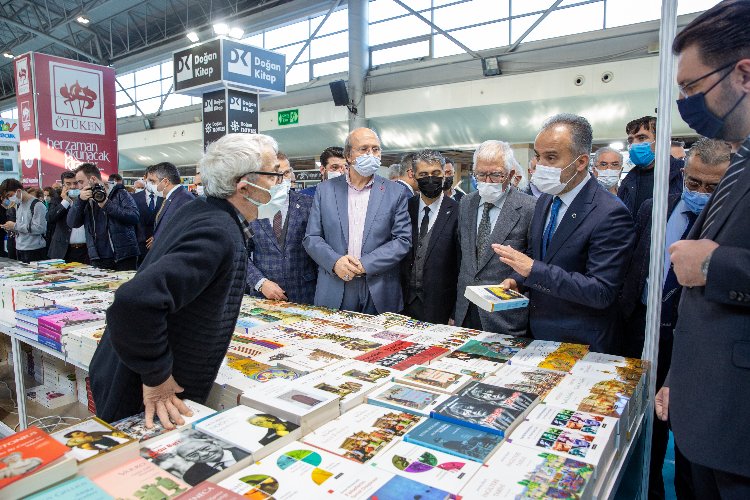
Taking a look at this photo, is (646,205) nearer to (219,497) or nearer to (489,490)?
(489,490)

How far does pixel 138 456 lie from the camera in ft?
3.49

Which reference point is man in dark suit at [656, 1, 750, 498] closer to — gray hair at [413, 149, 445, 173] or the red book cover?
the red book cover

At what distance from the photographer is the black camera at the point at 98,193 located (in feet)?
14.4

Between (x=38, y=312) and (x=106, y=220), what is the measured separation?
2687 millimetres

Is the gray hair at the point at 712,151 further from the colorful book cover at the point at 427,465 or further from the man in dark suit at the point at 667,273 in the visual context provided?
the colorful book cover at the point at 427,465

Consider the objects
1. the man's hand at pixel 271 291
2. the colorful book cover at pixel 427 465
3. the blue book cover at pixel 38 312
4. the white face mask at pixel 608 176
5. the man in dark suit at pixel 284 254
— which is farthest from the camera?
the white face mask at pixel 608 176

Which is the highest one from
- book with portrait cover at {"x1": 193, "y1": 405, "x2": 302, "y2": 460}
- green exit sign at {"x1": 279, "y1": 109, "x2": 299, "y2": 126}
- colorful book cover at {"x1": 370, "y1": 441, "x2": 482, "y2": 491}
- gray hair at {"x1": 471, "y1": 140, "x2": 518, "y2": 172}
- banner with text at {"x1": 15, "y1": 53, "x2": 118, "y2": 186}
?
green exit sign at {"x1": 279, "y1": 109, "x2": 299, "y2": 126}

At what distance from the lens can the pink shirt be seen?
2.84m

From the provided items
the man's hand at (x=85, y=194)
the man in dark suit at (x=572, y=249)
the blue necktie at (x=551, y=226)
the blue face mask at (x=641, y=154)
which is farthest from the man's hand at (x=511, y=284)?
the man's hand at (x=85, y=194)

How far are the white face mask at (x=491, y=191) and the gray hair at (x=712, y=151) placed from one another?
792 mm

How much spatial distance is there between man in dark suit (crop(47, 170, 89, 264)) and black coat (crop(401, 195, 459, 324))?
4079mm

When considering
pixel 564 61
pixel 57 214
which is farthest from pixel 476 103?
pixel 57 214

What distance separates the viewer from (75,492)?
91cm

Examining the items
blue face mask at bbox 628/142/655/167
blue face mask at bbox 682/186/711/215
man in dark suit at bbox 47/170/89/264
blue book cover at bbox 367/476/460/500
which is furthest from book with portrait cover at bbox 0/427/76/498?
man in dark suit at bbox 47/170/89/264
